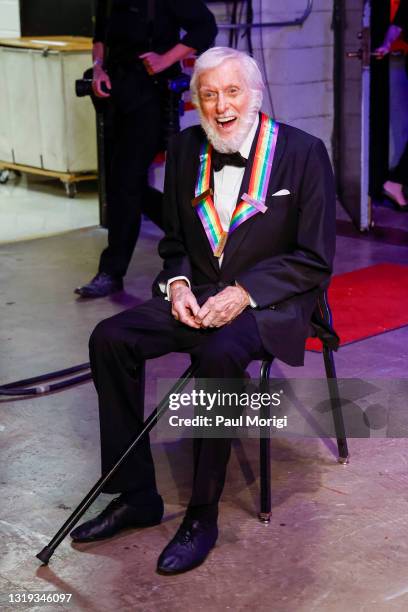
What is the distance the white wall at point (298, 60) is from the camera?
698 centimetres

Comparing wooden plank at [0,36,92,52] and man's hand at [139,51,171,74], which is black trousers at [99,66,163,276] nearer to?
man's hand at [139,51,171,74]

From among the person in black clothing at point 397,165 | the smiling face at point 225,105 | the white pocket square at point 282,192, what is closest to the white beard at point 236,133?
the smiling face at point 225,105

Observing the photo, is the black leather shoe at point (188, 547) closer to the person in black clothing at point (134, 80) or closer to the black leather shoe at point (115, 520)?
the black leather shoe at point (115, 520)

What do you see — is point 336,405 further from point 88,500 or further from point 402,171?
point 402,171

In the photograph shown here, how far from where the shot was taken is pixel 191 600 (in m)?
2.69

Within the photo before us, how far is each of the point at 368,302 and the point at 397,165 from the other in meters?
2.76

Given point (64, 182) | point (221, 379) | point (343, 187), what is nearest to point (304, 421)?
point (221, 379)

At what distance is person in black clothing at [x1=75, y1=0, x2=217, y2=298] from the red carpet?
43.7 inches

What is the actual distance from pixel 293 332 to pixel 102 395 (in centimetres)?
58

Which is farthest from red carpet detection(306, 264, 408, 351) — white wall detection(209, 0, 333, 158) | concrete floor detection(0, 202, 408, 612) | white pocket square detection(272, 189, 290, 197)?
white wall detection(209, 0, 333, 158)

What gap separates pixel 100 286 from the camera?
5.44m

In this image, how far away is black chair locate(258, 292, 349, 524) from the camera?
305 centimetres

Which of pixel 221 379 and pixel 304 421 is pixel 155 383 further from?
pixel 221 379

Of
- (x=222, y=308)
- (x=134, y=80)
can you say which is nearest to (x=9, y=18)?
(x=134, y=80)
